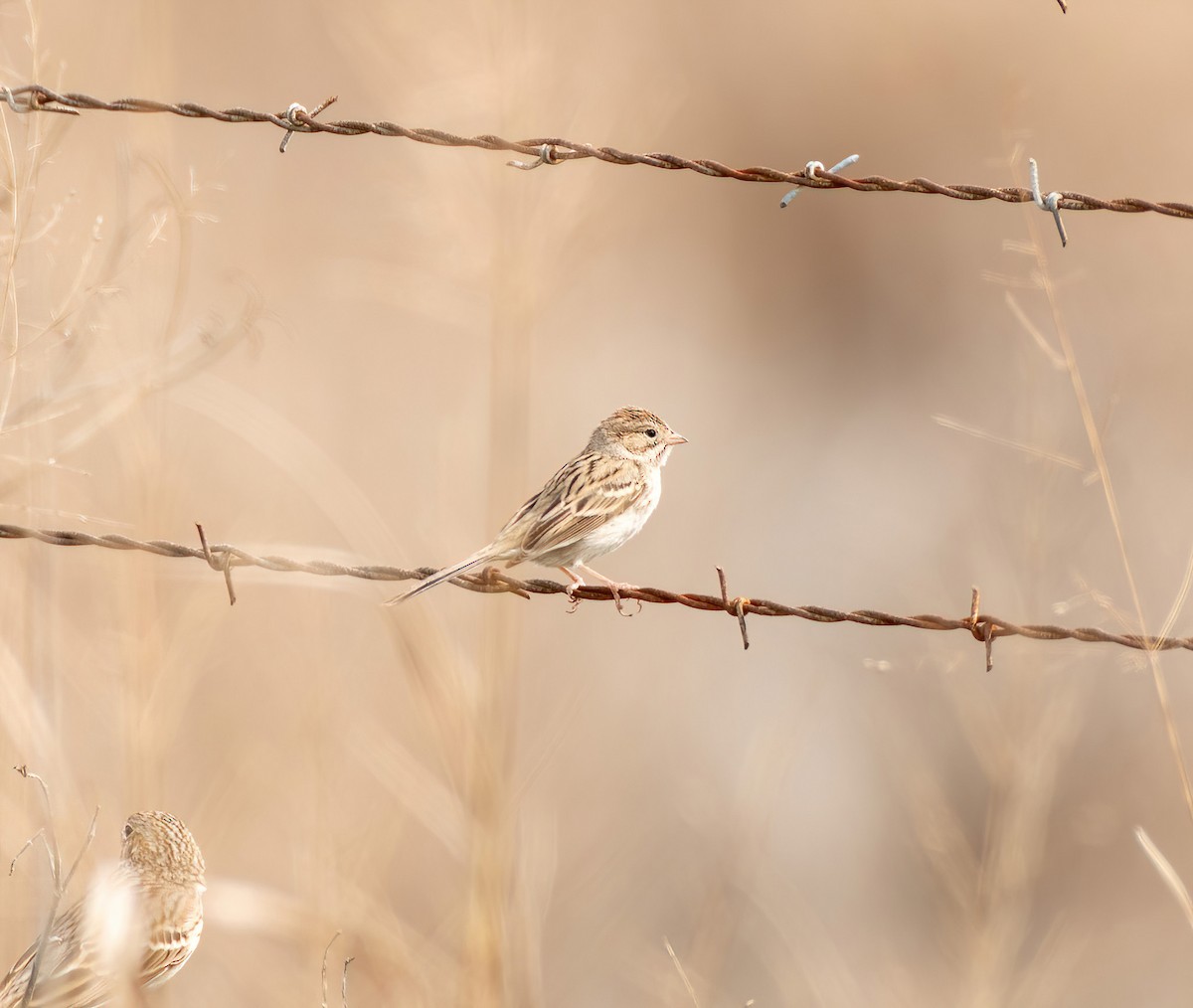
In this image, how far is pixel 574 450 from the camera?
42.4ft

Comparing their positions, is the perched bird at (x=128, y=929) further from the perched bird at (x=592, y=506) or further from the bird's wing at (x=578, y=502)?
the bird's wing at (x=578, y=502)

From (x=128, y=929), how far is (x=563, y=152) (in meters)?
2.57

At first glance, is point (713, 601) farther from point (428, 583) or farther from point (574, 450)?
point (574, 450)

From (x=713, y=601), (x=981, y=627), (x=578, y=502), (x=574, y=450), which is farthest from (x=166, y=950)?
(x=574, y=450)

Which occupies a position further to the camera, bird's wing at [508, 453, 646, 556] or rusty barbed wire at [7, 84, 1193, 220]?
bird's wing at [508, 453, 646, 556]

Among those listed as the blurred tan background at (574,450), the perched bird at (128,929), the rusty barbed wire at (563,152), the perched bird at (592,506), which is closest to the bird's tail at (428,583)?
the blurred tan background at (574,450)

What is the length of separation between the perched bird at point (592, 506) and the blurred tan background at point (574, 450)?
321mm

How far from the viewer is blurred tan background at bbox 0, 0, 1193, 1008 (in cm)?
557

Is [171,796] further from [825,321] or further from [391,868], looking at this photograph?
[825,321]

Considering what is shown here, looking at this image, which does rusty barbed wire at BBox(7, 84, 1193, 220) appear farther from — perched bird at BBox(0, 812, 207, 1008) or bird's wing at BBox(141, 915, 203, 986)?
bird's wing at BBox(141, 915, 203, 986)

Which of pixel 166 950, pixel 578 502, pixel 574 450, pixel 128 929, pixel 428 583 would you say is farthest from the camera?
pixel 574 450

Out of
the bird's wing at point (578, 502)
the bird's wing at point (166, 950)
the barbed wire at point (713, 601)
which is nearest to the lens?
the barbed wire at point (713, 601)

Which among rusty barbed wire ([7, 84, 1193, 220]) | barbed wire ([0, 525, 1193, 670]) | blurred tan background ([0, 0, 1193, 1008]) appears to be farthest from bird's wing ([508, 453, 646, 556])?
rusty barbed wire ([7, 84, 1193, 220])

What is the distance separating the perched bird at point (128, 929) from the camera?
3.66 meters
